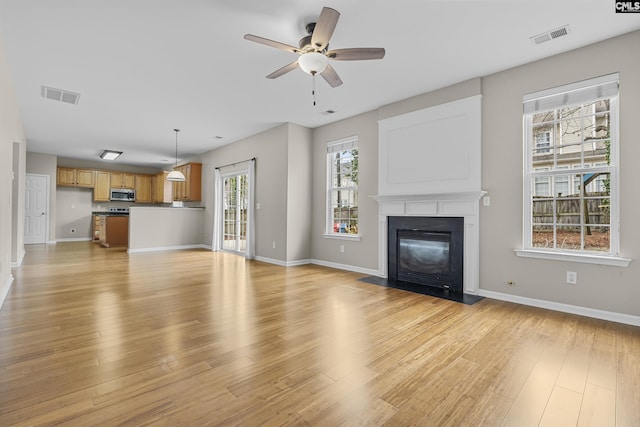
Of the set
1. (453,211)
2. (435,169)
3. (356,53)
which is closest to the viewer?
(356,53)

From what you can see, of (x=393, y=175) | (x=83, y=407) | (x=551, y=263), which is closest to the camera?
(x=83, y=407)

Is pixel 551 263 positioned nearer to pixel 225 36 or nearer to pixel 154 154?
pixel 225 36

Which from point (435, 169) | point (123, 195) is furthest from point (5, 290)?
point (123, 195)

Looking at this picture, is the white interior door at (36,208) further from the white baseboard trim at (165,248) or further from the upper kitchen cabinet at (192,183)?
the upper kitchen cabinet at (192,183)

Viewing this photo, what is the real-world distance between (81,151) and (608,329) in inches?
438

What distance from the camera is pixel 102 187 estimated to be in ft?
33.7

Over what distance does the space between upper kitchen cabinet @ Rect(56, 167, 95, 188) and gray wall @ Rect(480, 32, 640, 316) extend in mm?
11170

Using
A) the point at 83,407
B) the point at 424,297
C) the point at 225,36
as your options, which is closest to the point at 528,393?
the point at 424,297

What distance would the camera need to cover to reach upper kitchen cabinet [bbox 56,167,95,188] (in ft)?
31.0

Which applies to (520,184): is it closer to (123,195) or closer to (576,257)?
(576,257)

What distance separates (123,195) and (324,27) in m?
10.6

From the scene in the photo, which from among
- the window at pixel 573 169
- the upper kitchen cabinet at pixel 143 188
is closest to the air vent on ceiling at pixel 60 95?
the window at pixel 573 169

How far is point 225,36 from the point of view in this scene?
305cm

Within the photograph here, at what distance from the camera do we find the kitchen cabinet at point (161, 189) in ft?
34.2
